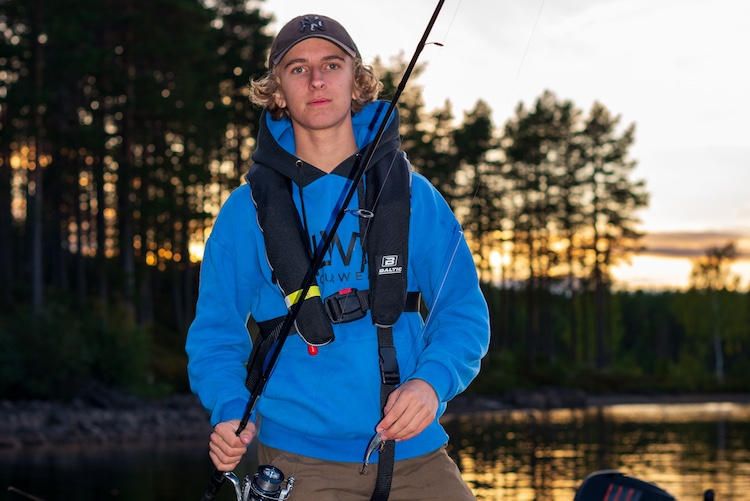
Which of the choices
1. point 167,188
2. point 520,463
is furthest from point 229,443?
point 167,188

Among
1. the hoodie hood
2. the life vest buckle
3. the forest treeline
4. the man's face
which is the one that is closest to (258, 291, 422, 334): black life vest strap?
the life vest buckle

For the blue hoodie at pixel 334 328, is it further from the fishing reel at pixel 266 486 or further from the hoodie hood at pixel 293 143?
the fishing reel at pixel 266 486

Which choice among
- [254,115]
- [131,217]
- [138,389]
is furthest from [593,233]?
[138,389]

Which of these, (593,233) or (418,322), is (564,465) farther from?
(593,233)

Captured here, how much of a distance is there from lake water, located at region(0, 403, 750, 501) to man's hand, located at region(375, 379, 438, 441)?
10207mm

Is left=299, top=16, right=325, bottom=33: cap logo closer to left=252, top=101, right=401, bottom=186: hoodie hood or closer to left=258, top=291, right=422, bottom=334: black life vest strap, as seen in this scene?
left=252, top=101, right=401, bottom=186: hoodie hood

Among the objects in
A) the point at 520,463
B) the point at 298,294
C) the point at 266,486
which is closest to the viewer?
the point at 266,486

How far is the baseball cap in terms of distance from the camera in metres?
3.46

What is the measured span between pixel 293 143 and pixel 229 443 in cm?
115

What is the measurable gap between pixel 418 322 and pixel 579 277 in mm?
71328

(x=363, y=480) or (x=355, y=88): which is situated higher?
(x=355, y=88)

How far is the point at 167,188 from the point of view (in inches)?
1678

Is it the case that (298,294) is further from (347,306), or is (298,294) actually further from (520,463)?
(520,463)

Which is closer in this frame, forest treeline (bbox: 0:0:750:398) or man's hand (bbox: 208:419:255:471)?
man's hand (bbox: 208:419:255:471)
